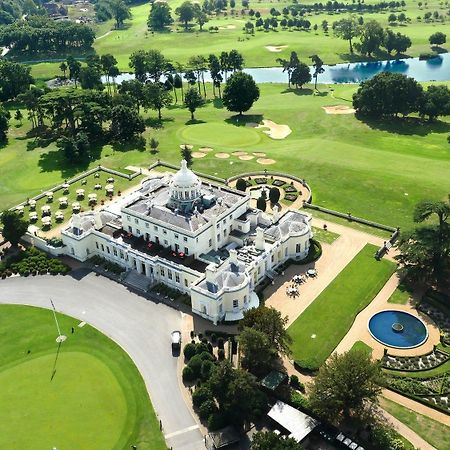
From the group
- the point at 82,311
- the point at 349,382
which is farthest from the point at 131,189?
the point at 349,382

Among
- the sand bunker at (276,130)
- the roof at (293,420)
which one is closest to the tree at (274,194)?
the sand bunker at (276,130)

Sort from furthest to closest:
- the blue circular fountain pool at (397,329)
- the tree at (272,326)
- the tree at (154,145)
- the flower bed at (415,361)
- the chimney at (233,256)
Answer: the tree at (154,145) → the chimney at (233,256) → the blue circular fountain pool at (397,329) → the flower bed at (415,361) → the tree at (272,326)

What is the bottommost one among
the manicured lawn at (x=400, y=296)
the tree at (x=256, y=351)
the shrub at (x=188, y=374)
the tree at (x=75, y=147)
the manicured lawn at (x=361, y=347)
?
the manicured lawn at (x=361, y=347)

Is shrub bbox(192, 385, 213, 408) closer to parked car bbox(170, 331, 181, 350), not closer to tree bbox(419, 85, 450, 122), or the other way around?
parked car bbox(170, 331, 181, 350)

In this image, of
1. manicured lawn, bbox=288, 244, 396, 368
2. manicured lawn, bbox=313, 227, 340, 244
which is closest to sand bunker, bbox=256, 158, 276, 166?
manicured lawn, bbox=313, 227, 340, 244

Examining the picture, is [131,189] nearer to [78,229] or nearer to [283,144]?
[78,229]

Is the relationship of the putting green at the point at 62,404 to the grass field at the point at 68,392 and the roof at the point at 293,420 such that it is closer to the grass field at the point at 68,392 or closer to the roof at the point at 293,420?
the grass field at the point at 68,392
